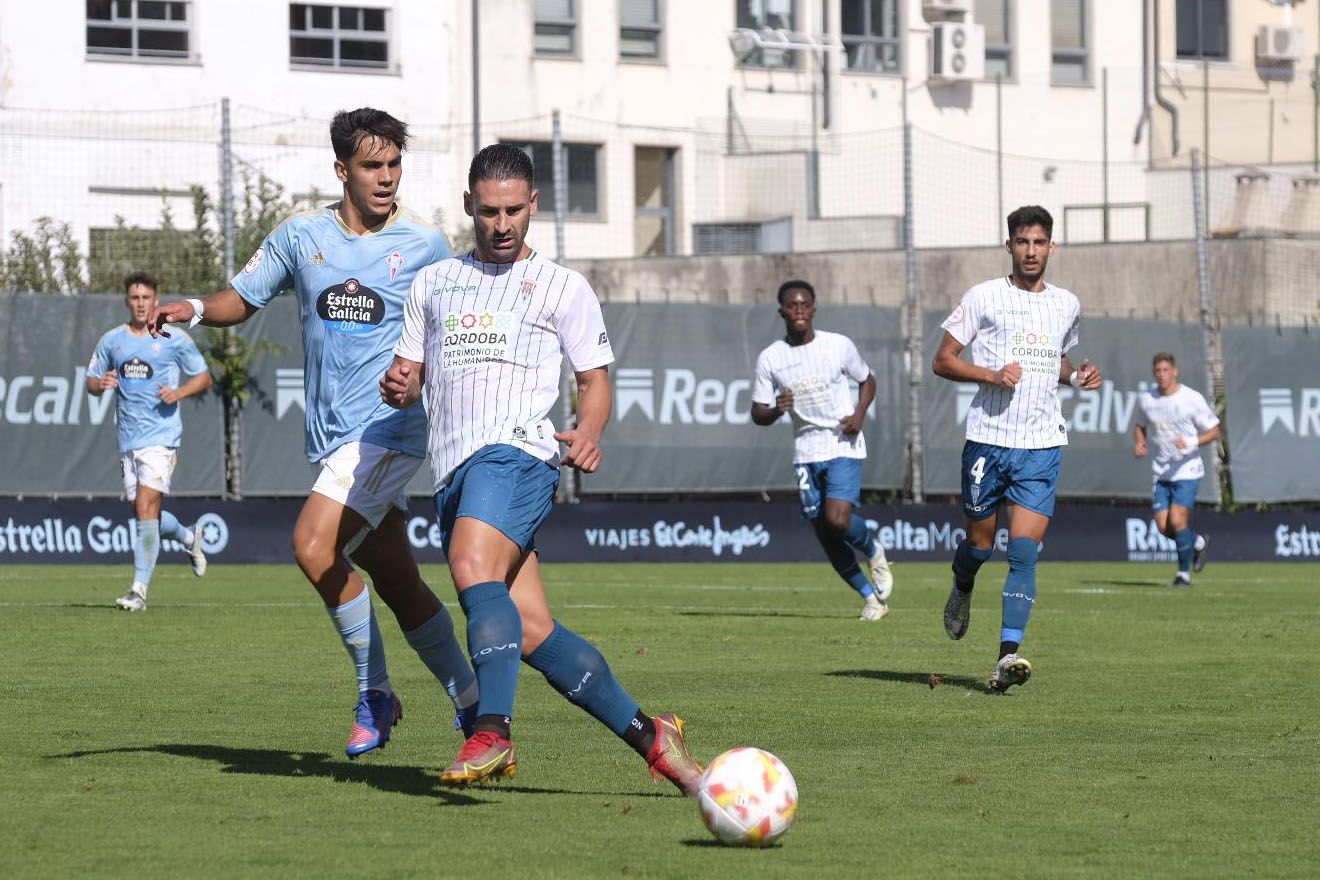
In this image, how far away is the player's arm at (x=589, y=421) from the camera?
7047 mm

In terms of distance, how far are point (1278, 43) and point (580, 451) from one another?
4264 cm

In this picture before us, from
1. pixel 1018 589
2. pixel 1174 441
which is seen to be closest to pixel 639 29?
pixel 1174 441

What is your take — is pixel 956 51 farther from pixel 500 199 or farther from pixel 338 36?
pixel 500 199

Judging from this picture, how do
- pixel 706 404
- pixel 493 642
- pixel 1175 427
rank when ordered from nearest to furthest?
pixel 493 642 < pixel 1175 427 < pixel 706 404

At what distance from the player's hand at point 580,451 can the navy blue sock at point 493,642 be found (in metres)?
0.47

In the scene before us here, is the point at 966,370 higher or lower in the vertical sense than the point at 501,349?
lower

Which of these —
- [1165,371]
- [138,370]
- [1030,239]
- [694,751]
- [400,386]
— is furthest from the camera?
[1165,371]

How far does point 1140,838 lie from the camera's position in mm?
6699

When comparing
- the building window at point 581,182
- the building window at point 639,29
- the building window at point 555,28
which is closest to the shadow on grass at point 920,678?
the building window at point 581,182

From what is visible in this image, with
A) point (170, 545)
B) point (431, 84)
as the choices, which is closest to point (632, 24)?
point (431, 84)

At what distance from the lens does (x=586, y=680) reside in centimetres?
720

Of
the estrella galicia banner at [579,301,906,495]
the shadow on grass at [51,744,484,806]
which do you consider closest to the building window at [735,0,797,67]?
the estrella galicia banner at [579,301,906,495]

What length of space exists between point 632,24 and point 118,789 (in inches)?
1435

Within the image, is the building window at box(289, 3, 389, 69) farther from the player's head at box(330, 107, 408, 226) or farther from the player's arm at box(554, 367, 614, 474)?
the player's arm at box(554, 367, 614, 474)
